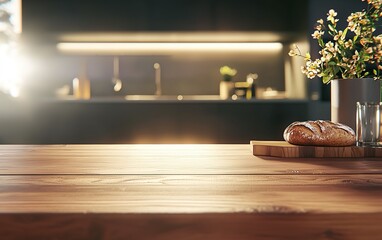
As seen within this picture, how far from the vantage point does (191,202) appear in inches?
22.5

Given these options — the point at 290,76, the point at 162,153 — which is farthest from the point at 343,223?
the point at 290,76

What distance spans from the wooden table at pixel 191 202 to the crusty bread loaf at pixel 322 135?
19cm

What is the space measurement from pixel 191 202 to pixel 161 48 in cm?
325

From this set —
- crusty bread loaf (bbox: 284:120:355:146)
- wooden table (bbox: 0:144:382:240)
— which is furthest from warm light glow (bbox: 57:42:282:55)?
wooden table (bbox: 0:144:382:240)

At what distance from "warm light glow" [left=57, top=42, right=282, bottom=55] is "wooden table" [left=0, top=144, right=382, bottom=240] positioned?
290 cm

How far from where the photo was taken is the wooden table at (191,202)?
527 millimetres

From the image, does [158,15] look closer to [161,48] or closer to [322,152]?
[161,48]

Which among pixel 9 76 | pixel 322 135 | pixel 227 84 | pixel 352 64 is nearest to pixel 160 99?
pixel 227 84

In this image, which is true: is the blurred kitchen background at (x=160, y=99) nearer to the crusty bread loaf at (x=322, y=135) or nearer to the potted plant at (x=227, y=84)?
the potted plant at (x=227, y=84)

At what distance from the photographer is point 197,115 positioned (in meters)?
3.10

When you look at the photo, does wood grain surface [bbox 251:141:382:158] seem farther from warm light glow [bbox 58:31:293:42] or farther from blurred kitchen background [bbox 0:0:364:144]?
warm light glow [bbox 58:31:293:42]

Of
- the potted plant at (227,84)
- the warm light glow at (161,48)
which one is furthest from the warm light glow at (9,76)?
the potted plant at (227,84)

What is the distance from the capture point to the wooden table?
1.73ft

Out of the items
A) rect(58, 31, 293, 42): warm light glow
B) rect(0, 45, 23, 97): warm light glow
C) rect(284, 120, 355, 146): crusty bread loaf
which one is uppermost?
rect(58, 31, 293, 42): warm light glow
